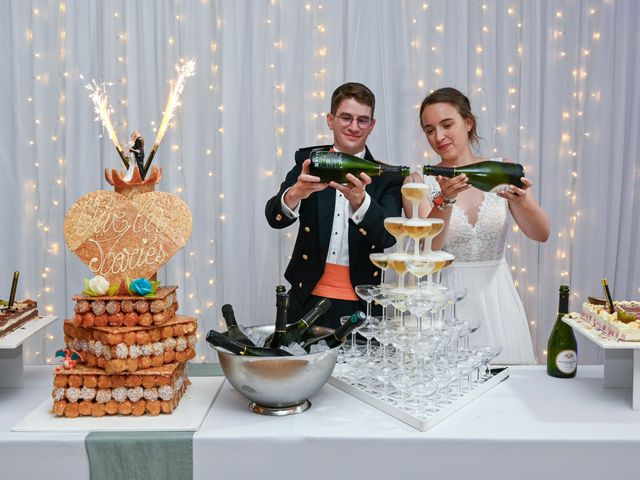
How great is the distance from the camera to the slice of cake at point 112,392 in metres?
1.37

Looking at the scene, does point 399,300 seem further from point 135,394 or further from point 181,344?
point 135,394

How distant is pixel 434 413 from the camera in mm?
1312

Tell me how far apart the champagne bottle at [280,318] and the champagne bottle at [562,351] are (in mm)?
731

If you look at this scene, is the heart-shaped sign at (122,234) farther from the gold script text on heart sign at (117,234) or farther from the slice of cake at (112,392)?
the slice of cake at (112,392)

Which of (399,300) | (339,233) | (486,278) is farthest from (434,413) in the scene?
(486,278)

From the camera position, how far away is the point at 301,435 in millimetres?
1255

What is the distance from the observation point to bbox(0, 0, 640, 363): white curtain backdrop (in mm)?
3072

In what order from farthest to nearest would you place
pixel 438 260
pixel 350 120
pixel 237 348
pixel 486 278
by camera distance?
pixel 486 278
pixel 350 120
pixel 438 260
pixel 237 348

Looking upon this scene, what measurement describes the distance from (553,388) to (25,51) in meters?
2.85

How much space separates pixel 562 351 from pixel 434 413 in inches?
20.6

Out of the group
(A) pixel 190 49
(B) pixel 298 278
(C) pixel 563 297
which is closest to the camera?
(C) pixel 563 297

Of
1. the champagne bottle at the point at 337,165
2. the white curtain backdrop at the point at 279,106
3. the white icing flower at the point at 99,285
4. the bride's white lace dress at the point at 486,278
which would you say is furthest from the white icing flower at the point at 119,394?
the white curtain backdrop at the point at 279,106

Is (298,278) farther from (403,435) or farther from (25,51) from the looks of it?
(25,51)

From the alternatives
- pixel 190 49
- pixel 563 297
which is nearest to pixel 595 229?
pixel 563 297
